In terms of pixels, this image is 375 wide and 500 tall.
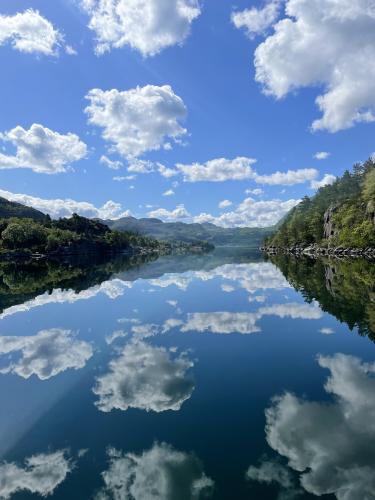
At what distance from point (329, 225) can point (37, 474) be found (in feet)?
558

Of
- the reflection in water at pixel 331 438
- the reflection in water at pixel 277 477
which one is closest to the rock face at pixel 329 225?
the reflection in water at pixel 331 438

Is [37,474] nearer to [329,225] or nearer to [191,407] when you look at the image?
[191,407]

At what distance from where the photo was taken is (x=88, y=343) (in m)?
28.8

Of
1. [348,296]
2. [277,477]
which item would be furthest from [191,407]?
[348,296]

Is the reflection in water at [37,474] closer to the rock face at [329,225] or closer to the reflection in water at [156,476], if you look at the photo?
the reflection in water at [156,476]

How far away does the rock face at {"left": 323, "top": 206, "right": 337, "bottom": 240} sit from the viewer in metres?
161

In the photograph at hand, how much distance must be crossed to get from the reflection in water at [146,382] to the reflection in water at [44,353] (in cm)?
342

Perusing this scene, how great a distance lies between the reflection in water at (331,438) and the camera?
11.2 meters

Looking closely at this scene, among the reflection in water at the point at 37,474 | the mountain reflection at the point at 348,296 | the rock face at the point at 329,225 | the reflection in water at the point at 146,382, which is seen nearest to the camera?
the reflection in water at the point at 37,474

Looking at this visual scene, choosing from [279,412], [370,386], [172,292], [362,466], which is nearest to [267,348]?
[370,386]

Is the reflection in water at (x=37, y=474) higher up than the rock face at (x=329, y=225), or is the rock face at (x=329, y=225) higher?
the rock face at (x=329, y=225)

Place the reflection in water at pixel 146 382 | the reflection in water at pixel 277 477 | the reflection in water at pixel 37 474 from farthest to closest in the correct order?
the reflection in water at pixel 146 382
the reflection in water at pixel 37 474
the reflection in water at pixel 277 477

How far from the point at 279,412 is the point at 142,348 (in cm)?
1309

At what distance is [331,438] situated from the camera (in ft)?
45.1
